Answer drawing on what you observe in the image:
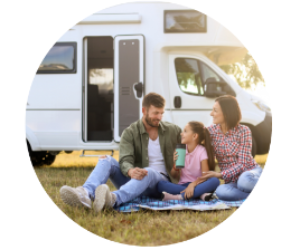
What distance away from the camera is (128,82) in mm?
4441

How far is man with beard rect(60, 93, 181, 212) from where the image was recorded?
2.60m

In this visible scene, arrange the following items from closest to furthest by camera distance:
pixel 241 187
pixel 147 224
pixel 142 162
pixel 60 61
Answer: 1. pixel 147 224
2. pixel 241 187
3. pixel 142 162
4. pixel 60 61

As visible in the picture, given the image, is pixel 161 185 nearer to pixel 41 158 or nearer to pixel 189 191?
pixel 189 191

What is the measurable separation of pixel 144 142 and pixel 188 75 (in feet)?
6.06

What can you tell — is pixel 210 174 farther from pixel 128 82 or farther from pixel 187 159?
pixel 128 82

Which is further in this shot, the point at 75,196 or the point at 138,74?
the point at 138,74

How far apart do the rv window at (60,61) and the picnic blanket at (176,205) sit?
98.4 inches

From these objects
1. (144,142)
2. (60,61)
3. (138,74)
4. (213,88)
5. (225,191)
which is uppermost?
(60,61)

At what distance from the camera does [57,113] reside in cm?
456

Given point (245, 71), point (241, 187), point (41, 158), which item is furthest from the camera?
point (41, 158)

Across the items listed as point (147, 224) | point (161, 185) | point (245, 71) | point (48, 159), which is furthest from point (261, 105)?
point (48, 159)

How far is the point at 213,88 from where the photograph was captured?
14.4ft

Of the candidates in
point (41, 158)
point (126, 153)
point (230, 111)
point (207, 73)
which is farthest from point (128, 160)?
point (41, 158)

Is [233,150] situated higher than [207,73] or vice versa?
[207,73]
